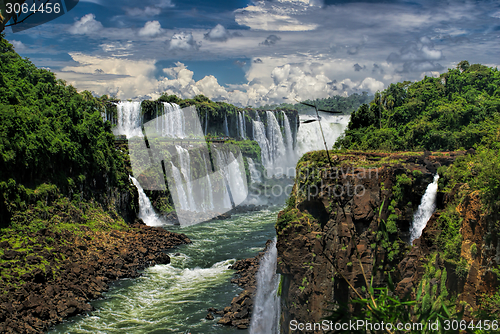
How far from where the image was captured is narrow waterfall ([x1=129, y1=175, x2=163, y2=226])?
1458 inches

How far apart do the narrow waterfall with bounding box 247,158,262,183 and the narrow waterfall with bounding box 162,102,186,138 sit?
436 inches

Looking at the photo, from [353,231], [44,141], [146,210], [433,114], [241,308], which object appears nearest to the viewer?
[353,231]

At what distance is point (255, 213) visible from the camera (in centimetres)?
4250

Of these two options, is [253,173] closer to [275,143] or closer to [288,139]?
[275,143]

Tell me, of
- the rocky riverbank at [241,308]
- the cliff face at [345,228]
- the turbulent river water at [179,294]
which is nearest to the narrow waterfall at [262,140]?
the turbulent river water at [179,294]

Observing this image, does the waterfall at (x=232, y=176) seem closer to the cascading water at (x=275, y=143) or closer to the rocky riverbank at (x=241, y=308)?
the cascading water at (x=275, y=143)

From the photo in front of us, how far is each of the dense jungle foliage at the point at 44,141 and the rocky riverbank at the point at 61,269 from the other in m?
3.30

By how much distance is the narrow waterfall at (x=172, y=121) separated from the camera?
5272 cm

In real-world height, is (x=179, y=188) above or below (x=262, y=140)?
below

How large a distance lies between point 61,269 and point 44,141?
9.97 m

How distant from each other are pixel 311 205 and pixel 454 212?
186 inches

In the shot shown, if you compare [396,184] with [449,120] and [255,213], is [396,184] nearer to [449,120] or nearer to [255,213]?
[449,120]

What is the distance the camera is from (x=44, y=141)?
25.7 m

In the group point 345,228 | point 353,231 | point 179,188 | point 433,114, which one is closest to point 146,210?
point 179,188
